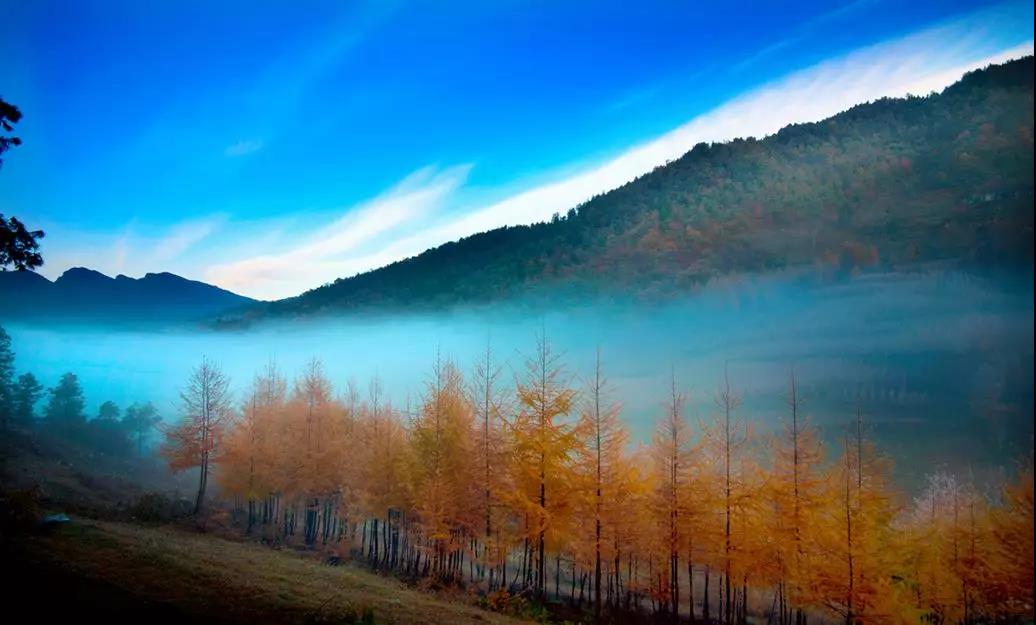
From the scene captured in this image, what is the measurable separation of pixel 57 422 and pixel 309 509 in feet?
204

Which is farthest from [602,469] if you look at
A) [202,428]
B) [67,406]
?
[67,406]

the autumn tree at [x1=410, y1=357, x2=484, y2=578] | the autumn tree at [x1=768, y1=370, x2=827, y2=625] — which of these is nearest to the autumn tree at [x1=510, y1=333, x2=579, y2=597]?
the autumn tree at [x1=410, y1=357, x2=484, y2=578]

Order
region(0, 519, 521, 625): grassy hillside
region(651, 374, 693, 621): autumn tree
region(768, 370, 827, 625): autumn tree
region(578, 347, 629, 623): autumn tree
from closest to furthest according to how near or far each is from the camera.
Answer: region(0, 519, 521, 625): grassy hillside
region(768, 370, 827, 625): autumn tree
region(578, 347, 629, 623): autumn tree
region(651, 374, 693, 621): autumn tree

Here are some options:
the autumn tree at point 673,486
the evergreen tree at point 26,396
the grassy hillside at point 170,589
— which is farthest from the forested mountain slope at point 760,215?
the evergreen tree at point 26,396

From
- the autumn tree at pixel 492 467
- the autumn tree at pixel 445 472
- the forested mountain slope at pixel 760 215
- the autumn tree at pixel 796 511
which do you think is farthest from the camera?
the forested mountain slope at pixel 760 215

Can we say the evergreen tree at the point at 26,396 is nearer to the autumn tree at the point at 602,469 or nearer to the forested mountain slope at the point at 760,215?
the autumn tree at the point at 602,469

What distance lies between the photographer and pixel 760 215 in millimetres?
147375

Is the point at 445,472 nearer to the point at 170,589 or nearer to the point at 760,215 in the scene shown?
the point at 170,589

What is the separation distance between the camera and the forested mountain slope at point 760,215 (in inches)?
4267

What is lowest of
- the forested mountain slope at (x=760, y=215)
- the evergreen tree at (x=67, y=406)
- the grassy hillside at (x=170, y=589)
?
the evergreen tree at (x=67, y=406)

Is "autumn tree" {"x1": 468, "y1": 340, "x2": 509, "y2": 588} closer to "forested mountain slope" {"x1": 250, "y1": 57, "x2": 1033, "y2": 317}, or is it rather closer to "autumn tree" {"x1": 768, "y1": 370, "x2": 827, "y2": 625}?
"autumn tree" {"x1": 768, "y1": 370, "x2": 827, "y2": 625}

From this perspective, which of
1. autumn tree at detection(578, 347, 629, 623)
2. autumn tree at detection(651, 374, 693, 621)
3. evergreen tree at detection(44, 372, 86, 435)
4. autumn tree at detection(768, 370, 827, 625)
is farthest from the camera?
evergreen tree at detection(44, 372, 86, 435)

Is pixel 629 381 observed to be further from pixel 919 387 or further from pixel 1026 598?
pixel 1026 598

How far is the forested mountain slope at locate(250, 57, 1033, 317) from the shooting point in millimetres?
108375
